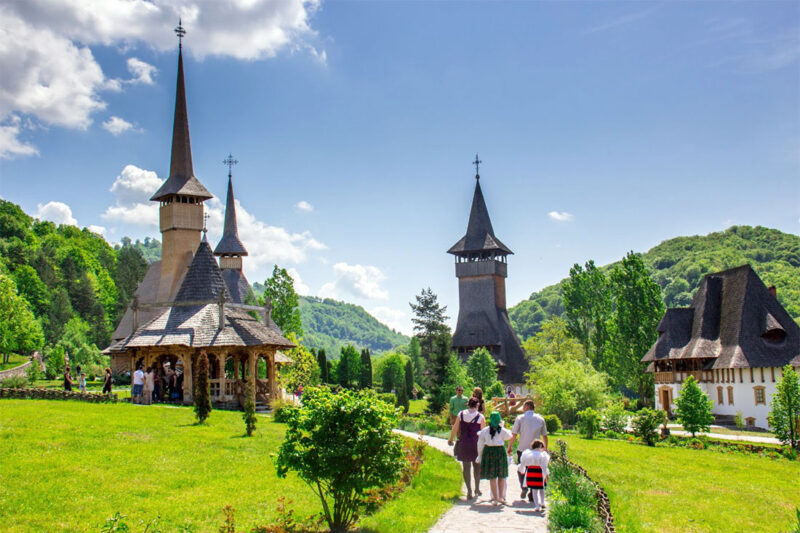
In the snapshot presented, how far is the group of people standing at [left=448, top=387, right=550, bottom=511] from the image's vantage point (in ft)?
35.1

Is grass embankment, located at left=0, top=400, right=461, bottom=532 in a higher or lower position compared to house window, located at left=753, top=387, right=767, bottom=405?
higher

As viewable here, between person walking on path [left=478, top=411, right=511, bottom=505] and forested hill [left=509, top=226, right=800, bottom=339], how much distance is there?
76055 mm

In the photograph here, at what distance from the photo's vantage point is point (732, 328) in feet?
126

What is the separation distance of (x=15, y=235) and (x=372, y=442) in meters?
94.7

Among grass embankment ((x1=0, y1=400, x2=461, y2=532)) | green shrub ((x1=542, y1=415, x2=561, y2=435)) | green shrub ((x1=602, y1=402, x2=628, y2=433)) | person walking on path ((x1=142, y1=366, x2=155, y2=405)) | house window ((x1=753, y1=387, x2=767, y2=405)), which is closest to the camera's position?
grass embankment ((x1=0, y1=400, x2=461, y2=532))

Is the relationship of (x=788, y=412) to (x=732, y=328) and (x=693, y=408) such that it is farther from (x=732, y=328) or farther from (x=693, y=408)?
(x=732, y=328)

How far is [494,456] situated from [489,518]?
116 centimetres

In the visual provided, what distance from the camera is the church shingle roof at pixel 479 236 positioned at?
199ft

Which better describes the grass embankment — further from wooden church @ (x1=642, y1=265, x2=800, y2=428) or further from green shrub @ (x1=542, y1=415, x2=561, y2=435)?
wooden church @ (x1=642, y1=265, x2=800, y2=428)

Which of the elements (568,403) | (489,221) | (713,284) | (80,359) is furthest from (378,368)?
(568,403)

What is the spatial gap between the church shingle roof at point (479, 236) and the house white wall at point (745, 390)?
24.8m

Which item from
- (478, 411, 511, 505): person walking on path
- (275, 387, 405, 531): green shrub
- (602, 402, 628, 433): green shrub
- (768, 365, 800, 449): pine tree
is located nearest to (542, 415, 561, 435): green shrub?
(602, 402, 628, 433): green shrub

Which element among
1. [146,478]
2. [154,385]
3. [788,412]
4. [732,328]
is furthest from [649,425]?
[154,385]

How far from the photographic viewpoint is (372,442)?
9516 millimetres
